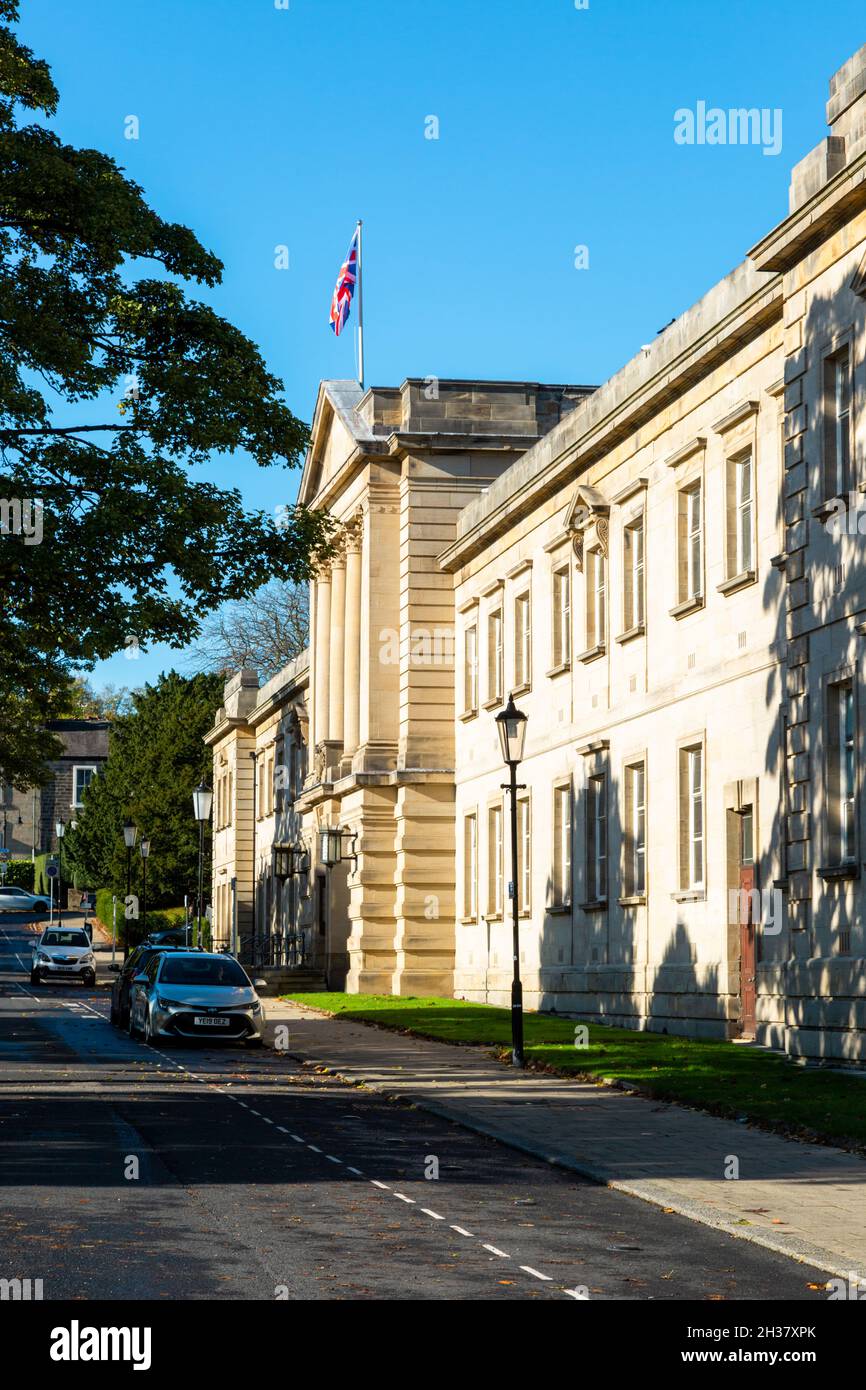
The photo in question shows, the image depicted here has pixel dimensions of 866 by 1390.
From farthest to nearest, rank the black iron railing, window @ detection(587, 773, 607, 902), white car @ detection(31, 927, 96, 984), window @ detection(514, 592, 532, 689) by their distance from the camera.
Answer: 1. the black iron railing
2. white car @ detection(31, 927, 96, 984)
3. window @ detection(514, 592, 532, 689)
4. window @ detection(587, 773, 607, 902)

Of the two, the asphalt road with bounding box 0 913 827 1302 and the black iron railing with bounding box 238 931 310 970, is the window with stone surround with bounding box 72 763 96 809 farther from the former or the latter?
the asphalt road with bounding box 0 913 827 1302

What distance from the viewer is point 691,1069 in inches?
878

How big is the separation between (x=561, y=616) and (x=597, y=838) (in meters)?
4.91

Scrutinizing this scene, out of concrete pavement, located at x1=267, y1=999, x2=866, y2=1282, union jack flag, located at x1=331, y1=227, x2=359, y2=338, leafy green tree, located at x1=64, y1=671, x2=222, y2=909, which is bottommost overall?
concrete pavement, located at x1=267, y1=999, x2=866, y2=1282

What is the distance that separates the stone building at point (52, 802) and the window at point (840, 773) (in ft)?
398

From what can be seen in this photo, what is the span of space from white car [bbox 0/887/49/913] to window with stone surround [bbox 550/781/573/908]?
86507 millimetres

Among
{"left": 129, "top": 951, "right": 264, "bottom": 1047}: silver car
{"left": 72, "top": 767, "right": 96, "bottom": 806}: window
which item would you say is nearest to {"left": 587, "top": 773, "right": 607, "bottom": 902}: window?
{"left": 129, "top": 951, "right": 264, "bottom": 1047}: silver car

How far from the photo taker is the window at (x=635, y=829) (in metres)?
31.5

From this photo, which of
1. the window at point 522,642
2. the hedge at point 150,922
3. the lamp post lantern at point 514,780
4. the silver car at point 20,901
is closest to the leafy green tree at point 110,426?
the lamp post lantern at point 514,780

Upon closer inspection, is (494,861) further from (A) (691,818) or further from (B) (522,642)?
(A) (691,818)

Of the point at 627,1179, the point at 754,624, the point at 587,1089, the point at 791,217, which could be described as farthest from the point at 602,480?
the point at 627,1179

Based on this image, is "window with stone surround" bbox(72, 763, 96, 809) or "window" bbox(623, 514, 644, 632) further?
"window with stone surround" bbox(72, 763, 96, 809)

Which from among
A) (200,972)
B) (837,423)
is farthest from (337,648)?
(837,423)

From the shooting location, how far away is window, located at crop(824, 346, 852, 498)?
2270cm
